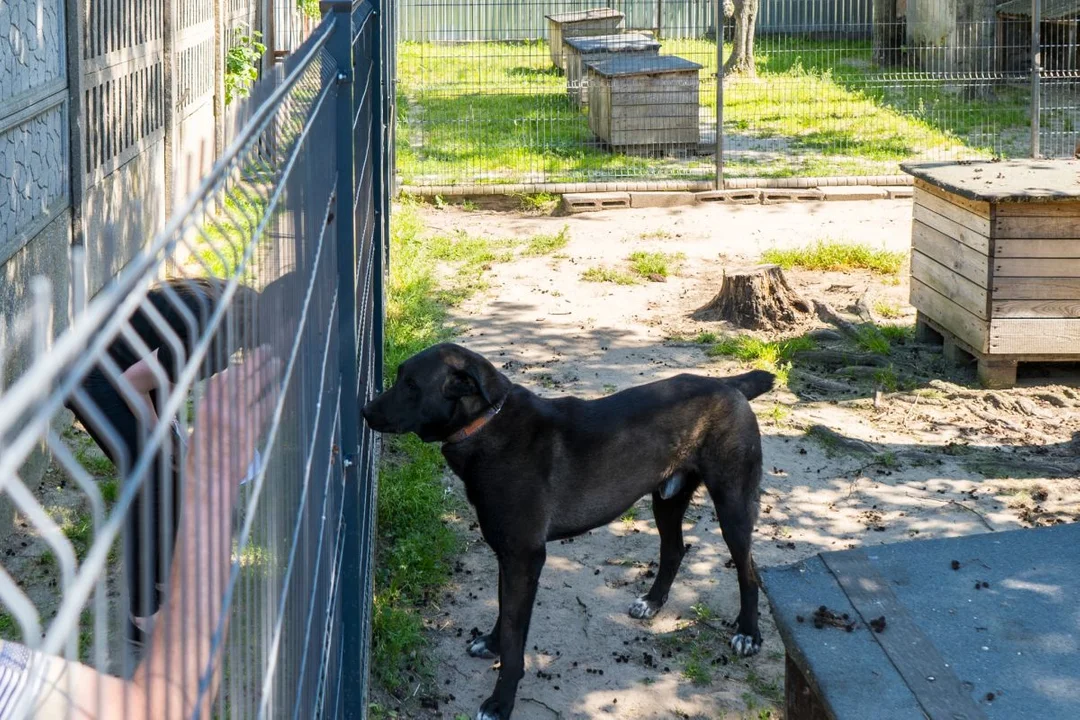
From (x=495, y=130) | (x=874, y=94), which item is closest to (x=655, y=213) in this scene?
(x=495, y=130)

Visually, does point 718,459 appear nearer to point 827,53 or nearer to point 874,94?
point 874,94

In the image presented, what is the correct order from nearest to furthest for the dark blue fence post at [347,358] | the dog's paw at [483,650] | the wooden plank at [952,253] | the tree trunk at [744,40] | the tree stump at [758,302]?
the dark blue fence post at [347,358] → the dog's paw at [483,650] → the wooden plank at [952,253] → the tree stump at [758,302] → the tree trunk at [744,40]

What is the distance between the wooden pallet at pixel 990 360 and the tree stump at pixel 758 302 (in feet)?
3.69

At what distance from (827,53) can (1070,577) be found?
17.1 meters

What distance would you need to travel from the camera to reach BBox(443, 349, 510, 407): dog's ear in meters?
4.41

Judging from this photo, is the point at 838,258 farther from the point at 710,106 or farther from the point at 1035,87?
the point at 710,106

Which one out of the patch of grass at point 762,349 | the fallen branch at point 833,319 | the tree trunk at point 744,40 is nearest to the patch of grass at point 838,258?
the fallen branch at point 833,319

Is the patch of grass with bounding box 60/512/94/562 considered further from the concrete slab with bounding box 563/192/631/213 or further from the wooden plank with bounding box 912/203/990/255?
the concrete slab with bounding box 563/192/631/213

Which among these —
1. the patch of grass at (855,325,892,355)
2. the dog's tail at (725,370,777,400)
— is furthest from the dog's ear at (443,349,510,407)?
the patch of grass at (855,325,892,355)

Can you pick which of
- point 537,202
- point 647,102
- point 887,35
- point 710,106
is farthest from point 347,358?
point 887,35

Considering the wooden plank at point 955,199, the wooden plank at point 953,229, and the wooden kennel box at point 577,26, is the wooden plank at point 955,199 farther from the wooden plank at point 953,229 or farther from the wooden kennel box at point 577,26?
the wooden kennel box at point 577,26

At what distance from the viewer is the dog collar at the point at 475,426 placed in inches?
175

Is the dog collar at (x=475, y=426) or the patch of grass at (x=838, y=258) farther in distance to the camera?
the patch of grass at (x=838, y=258)

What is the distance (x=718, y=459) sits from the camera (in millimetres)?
4867
